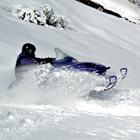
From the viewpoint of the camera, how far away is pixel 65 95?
896cm

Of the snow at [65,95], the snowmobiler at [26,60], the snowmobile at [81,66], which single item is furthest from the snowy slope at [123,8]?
the snowmobiler at [26,60]

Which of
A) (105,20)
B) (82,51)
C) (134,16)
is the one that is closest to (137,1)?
(134,16)

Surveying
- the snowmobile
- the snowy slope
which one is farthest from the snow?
the snowy slope

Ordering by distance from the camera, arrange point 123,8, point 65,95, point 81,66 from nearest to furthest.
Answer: point 65,95
point 81,66
point 123,8

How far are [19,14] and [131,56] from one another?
12.6 ft

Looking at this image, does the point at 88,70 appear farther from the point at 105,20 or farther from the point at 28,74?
the point at 105,20

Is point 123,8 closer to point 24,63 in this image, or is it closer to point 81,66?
point 81,66

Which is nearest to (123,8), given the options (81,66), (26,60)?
(81,66)

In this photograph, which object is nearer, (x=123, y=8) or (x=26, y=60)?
(x=26, y=60)

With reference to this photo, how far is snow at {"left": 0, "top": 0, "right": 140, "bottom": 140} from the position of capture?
6.41 m

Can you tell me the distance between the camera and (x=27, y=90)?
8.96m

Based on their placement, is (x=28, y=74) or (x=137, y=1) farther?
(x=137, y=1)

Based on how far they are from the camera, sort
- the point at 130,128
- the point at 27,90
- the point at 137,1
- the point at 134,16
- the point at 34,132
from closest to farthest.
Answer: the point at 34,132 < the point at 130,128 < the point at 27,90 < the point at 134,16 < the point at 137,1

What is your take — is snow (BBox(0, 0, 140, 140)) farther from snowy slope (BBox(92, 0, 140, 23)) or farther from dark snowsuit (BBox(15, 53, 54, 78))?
snowy slope (BBox(92, 0, 140, 23))
